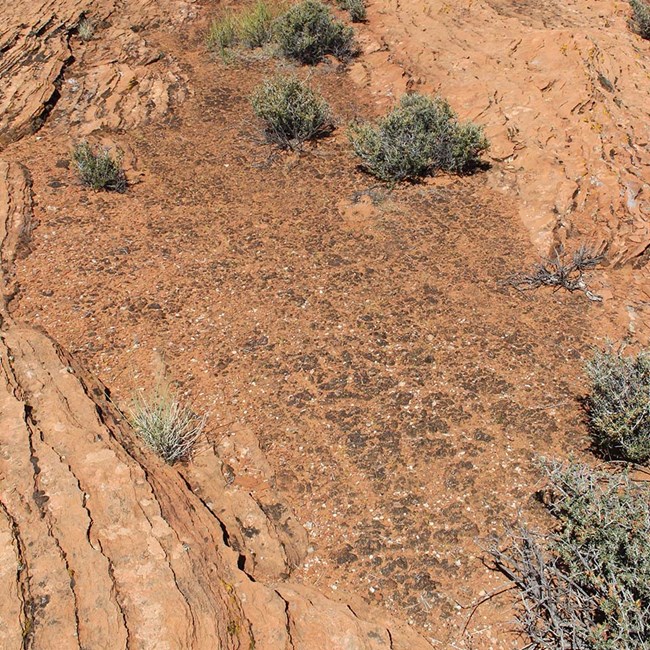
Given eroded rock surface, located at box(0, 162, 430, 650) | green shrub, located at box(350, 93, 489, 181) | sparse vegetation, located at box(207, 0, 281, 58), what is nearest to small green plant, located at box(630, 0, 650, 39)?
green shrub, located at box(350, 93, 489, 181)

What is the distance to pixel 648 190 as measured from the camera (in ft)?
22.0

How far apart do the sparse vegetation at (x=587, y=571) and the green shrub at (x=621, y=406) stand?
17.8 inches

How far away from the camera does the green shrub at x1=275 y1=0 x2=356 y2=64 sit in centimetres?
928

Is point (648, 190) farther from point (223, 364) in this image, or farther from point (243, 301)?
point (223, 364)

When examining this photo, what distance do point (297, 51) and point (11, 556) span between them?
27.7ft

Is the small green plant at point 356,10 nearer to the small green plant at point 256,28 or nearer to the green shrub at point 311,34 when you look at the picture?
the green shrub at point 311,34

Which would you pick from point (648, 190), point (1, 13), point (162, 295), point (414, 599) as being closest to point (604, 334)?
point (648, 190)

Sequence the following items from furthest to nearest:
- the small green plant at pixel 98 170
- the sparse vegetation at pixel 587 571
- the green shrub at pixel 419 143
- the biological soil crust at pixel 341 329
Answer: the green shrub at pixel 419 143 → the small green plant at pixel 98 170 → the biological soil crust at pixel 341 329 → the sparse vegetation at pixel 587 571

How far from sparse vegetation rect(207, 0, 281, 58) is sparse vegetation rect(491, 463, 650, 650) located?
335 inches

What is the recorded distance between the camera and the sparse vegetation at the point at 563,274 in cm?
582

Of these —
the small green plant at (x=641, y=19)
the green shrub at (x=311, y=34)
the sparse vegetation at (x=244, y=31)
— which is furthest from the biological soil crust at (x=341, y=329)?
the small green plant at (x=641, y=19)

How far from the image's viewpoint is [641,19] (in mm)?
11320

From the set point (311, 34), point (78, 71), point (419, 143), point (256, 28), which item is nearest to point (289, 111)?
point (419, 143)

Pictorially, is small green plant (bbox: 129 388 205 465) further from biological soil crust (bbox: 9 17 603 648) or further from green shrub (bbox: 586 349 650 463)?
green shrub (bbox: 586 349 650 463)
